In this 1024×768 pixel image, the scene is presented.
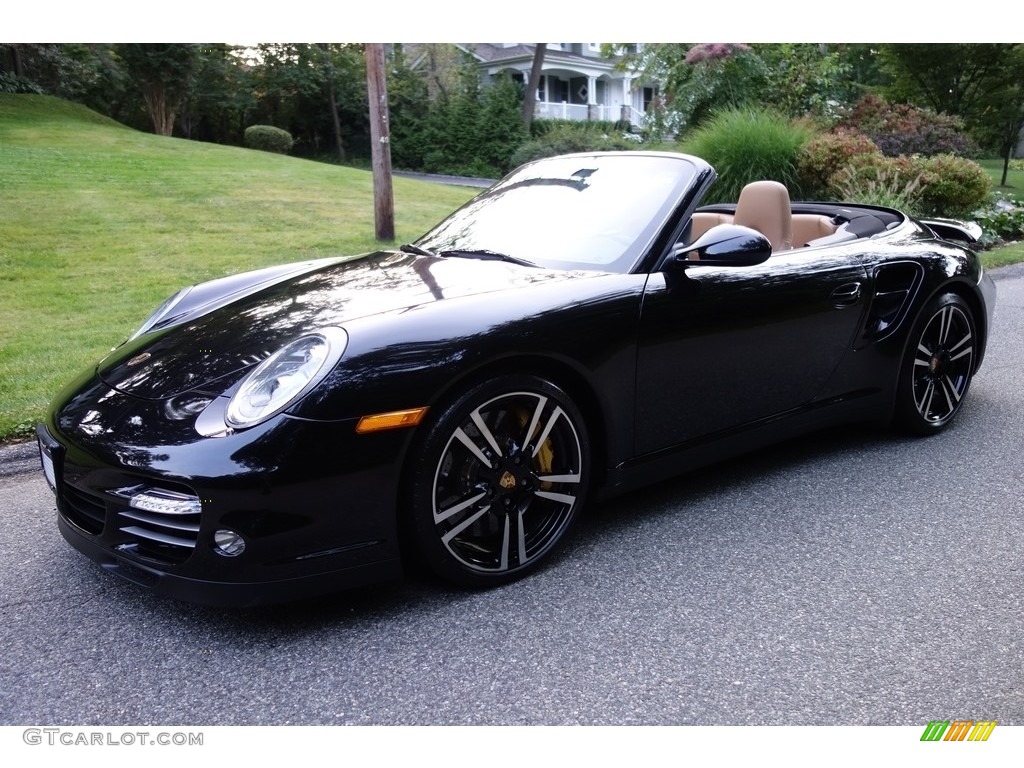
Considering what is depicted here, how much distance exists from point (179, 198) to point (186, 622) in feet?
35.4

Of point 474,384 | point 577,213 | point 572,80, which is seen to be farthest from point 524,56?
point 474,384

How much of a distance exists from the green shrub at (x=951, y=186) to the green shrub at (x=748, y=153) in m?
1.60

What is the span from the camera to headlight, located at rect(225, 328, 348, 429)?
2.31 metres

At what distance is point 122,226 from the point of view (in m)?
10.1

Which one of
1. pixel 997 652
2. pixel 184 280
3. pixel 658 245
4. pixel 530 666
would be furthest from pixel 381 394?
pixel 184 280

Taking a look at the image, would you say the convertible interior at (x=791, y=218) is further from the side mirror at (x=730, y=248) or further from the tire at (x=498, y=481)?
the tire at (x=498, y=481)

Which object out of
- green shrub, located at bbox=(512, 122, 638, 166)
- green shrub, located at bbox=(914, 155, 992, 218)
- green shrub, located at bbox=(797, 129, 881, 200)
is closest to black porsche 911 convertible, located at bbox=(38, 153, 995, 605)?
green shrub, located at bbox=(797, 129, 881, 200)

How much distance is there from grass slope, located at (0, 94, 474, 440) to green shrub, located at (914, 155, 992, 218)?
6322 millimetres

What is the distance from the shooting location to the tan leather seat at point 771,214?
4035 millimetres

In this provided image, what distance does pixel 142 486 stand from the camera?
2311 mm

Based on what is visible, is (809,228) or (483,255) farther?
(809,228)

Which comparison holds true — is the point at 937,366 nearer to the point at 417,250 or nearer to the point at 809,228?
the point at 809,228

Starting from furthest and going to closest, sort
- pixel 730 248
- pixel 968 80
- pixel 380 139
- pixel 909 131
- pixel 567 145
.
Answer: pixel 567 145, pixel 968 80, pixel 909 131, pixel 380 139, pixel 730 248

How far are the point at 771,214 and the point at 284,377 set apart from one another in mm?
2558
